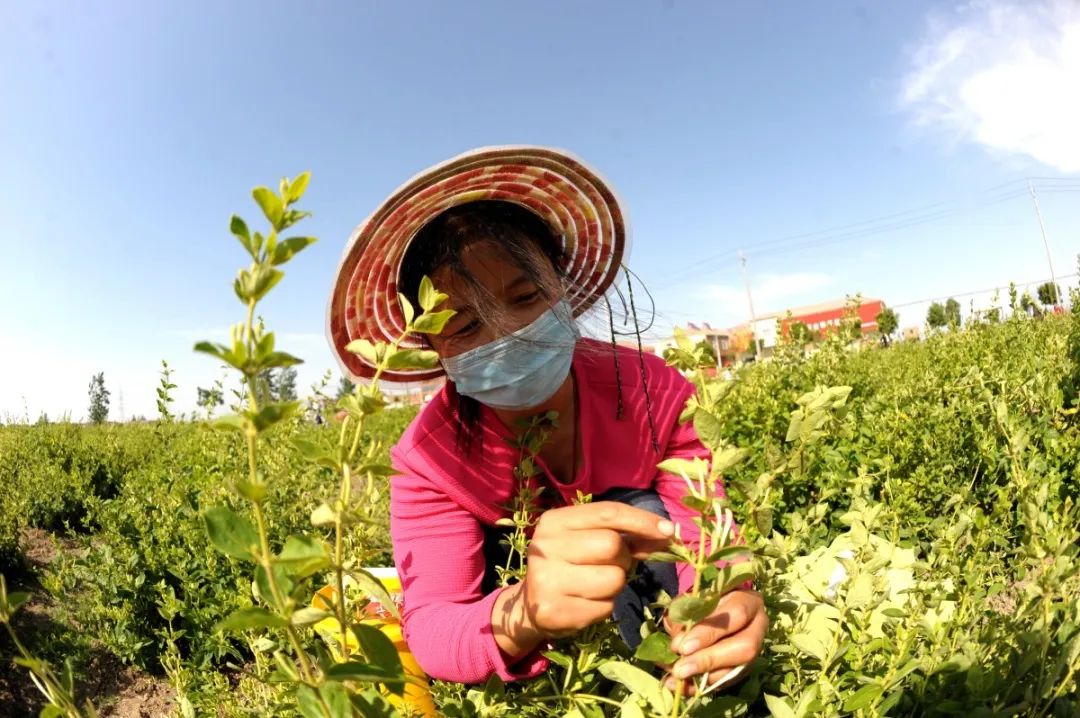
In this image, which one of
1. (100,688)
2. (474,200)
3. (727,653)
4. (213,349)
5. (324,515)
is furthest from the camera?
(100,688)

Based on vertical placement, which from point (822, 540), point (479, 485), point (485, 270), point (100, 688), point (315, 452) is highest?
point (485, 270)

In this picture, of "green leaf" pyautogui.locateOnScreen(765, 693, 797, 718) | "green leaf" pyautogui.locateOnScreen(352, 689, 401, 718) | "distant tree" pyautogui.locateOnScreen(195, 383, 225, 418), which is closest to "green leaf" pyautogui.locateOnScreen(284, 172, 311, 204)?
"green leaf" pyautogui.locateOnScreen(352, 689, 401, 718)

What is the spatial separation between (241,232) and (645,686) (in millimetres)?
541

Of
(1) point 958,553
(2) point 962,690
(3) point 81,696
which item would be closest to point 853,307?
(1) point 958,553

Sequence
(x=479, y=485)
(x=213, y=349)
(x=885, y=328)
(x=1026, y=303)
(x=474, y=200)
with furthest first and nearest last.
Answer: (x=885, y=328) → (x=1026, y=303) → (x=479, y=485) → (x=474, y=200) → (x=213, y=349)

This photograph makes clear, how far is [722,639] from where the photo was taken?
82cm

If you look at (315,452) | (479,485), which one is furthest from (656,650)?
(479,485)

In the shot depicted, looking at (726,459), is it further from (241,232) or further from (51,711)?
(51,711)

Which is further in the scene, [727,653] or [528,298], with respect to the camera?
[528,298]

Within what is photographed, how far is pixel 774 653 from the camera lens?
1.07 m

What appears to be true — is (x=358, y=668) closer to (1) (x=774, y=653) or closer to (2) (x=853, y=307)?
(1) (x=774, y=653)

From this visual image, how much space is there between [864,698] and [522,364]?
3.01 feet

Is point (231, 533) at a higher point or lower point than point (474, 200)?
lower

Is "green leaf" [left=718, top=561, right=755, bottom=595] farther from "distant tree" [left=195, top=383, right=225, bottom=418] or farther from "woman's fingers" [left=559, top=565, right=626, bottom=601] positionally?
"distant tree" [left=195, top=383, right=225, bottom=418]
